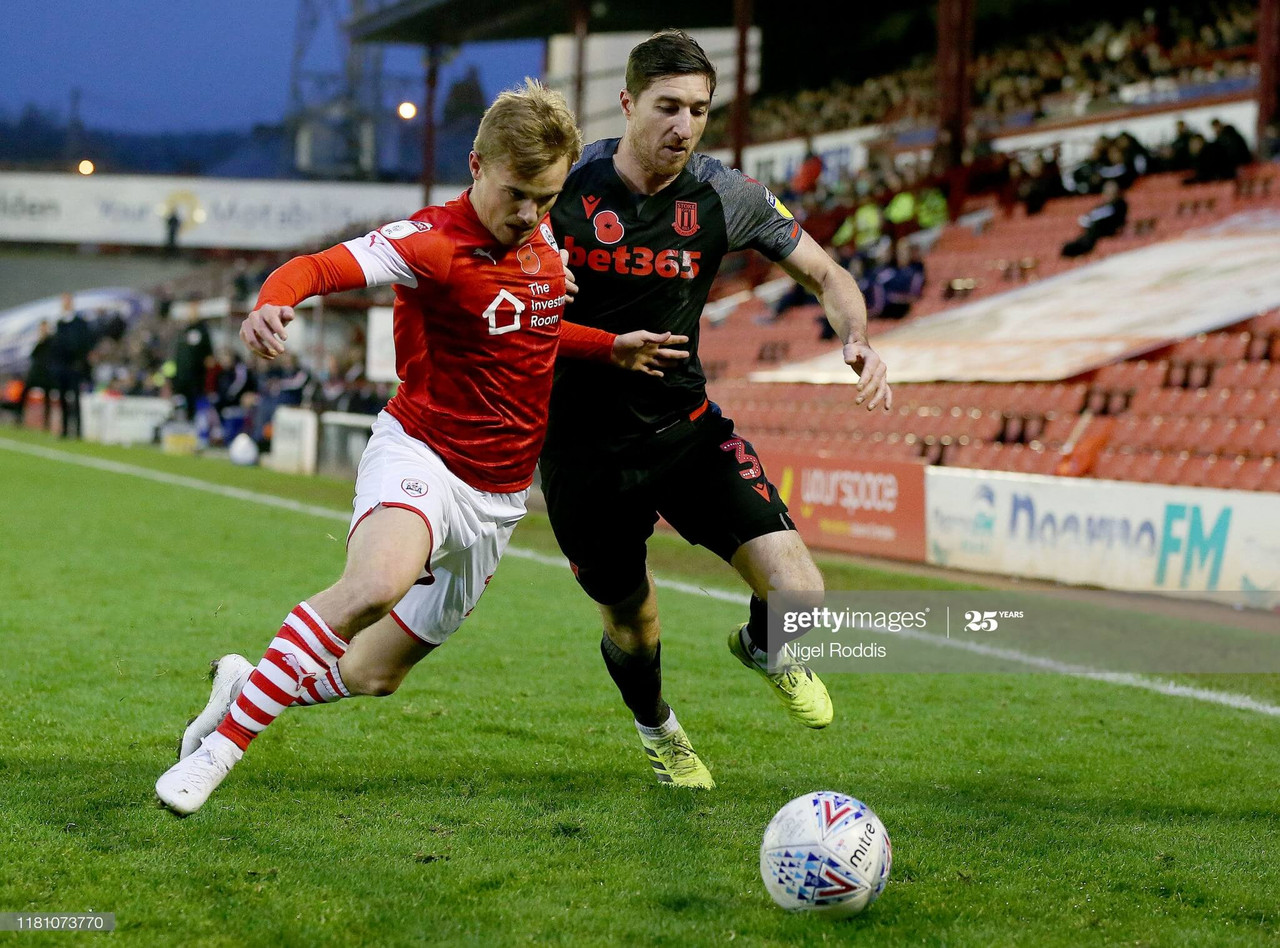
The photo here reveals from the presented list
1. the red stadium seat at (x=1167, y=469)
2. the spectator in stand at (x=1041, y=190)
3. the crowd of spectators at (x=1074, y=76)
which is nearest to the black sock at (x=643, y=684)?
the red stadium seat at (x=1167, y=469)

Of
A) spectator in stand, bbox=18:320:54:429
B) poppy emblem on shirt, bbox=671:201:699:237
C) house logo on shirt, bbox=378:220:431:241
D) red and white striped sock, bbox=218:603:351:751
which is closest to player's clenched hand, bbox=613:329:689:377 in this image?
poppy emblem on shirt, bbox=671:201:699:237

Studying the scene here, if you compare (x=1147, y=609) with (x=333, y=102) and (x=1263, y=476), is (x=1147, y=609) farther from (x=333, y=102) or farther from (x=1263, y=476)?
(x=333, y=102)

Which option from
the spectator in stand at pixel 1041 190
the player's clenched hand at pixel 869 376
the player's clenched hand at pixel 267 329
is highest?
the spectator in stand at pixel 1041 190

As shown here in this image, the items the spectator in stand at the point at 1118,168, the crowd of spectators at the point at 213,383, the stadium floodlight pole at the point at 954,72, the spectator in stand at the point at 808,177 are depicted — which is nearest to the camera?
the spectator in stand at the point at 1118,168

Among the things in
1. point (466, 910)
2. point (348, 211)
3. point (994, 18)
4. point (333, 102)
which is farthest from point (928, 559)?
point (333, 102)

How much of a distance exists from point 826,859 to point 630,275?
74.0 inches

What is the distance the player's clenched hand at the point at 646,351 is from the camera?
13.4 feet

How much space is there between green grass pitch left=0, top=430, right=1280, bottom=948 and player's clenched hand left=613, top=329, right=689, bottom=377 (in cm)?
98

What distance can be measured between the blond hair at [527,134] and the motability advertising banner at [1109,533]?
674cm

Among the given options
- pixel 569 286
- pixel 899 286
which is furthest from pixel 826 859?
pixel 899 286

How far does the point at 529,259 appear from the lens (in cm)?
386

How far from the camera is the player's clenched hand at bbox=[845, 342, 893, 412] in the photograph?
402 cm

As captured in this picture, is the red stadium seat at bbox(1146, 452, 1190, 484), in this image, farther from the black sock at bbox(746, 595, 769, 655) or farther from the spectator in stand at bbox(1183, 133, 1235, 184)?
the spectator in stand at bbox(1183, 133, 1235, 184)

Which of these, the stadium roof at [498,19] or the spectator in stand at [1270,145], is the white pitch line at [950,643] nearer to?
the spectator in stand at [1270,145]
